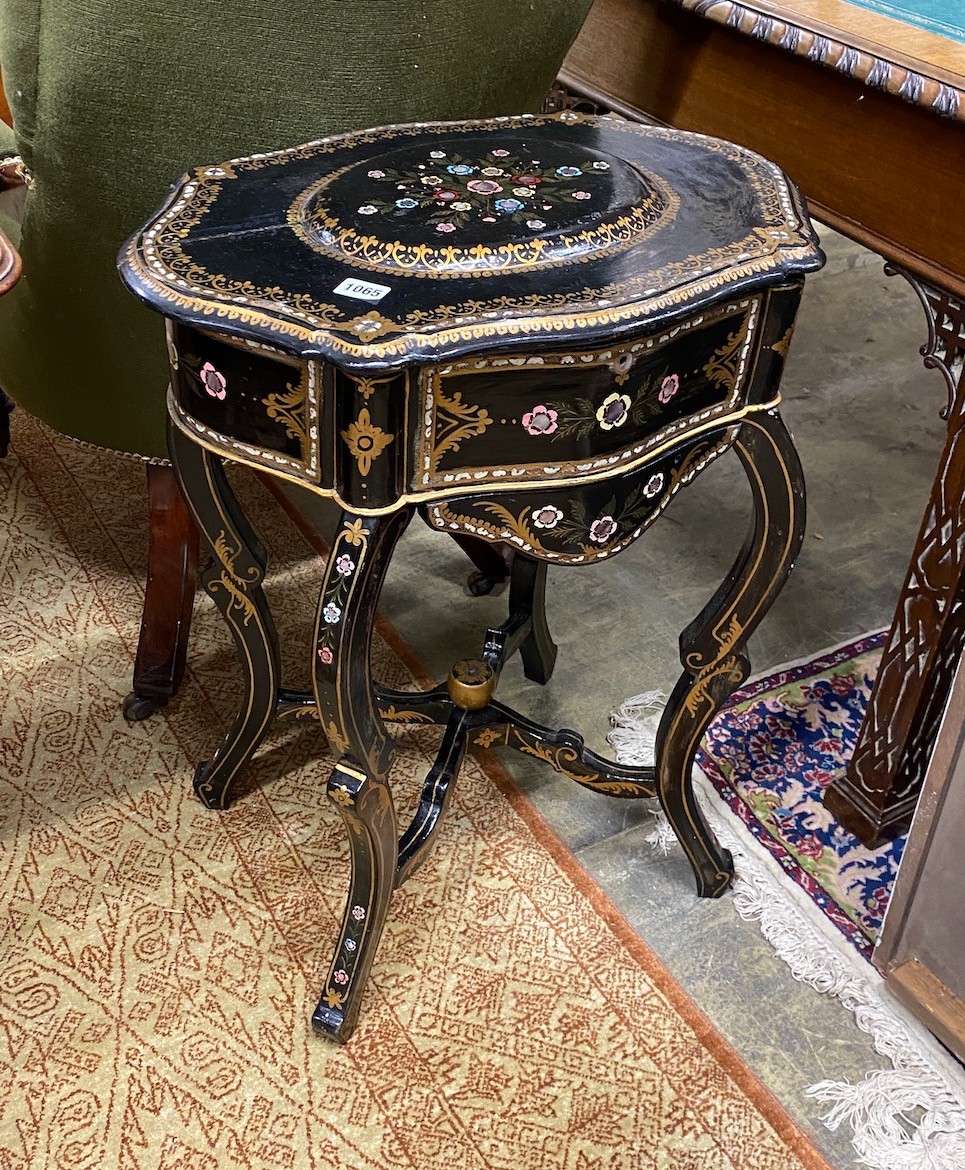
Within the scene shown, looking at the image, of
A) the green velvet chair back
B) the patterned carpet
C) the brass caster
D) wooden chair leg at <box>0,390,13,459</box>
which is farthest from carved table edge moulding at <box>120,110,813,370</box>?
wooden chair leg at <box>0,390,13,459</box>

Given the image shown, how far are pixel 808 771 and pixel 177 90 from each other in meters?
1.06

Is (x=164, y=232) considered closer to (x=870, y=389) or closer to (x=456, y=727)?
(x=456, y=727)

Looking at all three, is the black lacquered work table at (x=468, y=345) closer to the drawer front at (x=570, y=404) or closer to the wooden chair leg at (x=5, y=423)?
the drawer front at (x=570, y=404)

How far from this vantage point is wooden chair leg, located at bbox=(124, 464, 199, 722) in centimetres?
144

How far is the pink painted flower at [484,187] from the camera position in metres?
0.96

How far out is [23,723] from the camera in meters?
1.50

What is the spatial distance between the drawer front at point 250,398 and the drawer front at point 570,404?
0.29 feet

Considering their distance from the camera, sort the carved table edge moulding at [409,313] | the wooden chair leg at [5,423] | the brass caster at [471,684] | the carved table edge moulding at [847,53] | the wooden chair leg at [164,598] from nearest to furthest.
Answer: the carved table edge moulding at [409,313] → the carved table edge moulding at [847,53] → the brass caster at [471,684] → the wooden chair leg at [164,598] → the wooden chair leg at [5,423]

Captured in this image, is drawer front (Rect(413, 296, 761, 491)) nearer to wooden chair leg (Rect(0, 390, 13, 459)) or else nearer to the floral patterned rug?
the floral patterned rug

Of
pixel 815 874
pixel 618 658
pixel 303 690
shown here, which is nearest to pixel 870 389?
pixel 618 658

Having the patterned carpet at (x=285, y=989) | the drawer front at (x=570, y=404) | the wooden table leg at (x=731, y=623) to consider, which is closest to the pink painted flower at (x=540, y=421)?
the drawer front at (x=570, y=404)

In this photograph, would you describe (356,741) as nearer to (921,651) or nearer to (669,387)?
(669,387)

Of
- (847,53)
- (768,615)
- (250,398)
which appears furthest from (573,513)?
(768,615)

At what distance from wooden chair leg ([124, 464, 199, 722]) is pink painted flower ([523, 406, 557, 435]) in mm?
666
